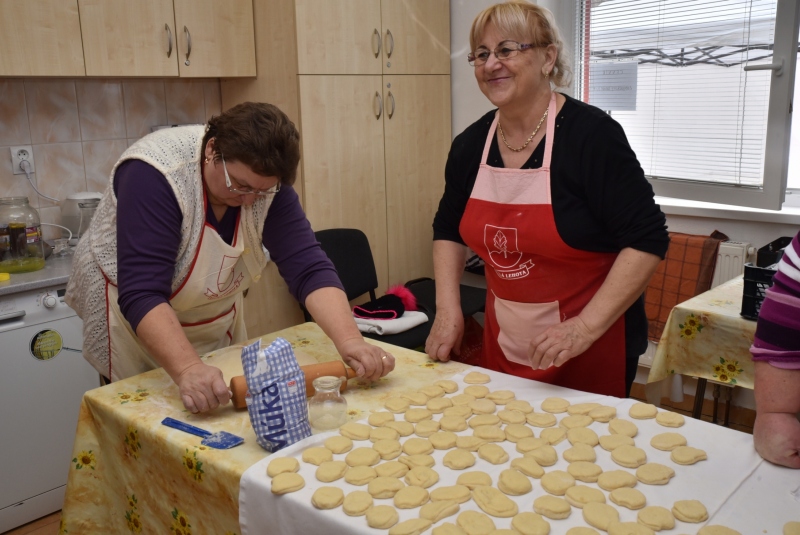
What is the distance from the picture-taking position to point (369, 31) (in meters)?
3.27

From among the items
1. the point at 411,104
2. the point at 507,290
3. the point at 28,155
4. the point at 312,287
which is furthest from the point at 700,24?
the point at 28,155

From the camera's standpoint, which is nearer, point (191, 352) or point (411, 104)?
point (191, 352)

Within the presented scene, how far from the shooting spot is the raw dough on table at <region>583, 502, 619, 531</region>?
3.23 ft

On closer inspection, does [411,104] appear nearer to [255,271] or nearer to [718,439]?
[255,271]

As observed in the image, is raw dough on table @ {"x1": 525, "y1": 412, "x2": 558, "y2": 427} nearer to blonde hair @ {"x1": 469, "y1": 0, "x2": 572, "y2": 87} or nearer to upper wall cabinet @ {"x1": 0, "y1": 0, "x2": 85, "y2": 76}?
blonde hair @ {"x1": 469, "y1": 0, "x2": 572, "y2": 87}

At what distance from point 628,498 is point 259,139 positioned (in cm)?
93

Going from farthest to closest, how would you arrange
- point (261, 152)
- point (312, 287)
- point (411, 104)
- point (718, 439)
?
point (411, 104), point (312, 287), point (261, 152), point (718, 439)

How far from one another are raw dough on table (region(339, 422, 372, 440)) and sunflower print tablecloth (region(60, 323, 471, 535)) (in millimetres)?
79

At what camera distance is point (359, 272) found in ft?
10.7

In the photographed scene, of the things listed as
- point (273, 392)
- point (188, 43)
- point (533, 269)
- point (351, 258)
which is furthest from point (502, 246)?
point (188, 43)

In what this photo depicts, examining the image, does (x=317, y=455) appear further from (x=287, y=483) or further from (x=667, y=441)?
(x=667, y=441)

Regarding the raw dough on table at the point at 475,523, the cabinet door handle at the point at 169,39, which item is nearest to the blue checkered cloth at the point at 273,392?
the raw dough on table at the point at 475,523

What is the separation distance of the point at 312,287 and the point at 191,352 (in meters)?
0.37

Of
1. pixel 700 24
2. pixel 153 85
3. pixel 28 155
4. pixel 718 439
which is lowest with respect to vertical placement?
pixel 718 439
